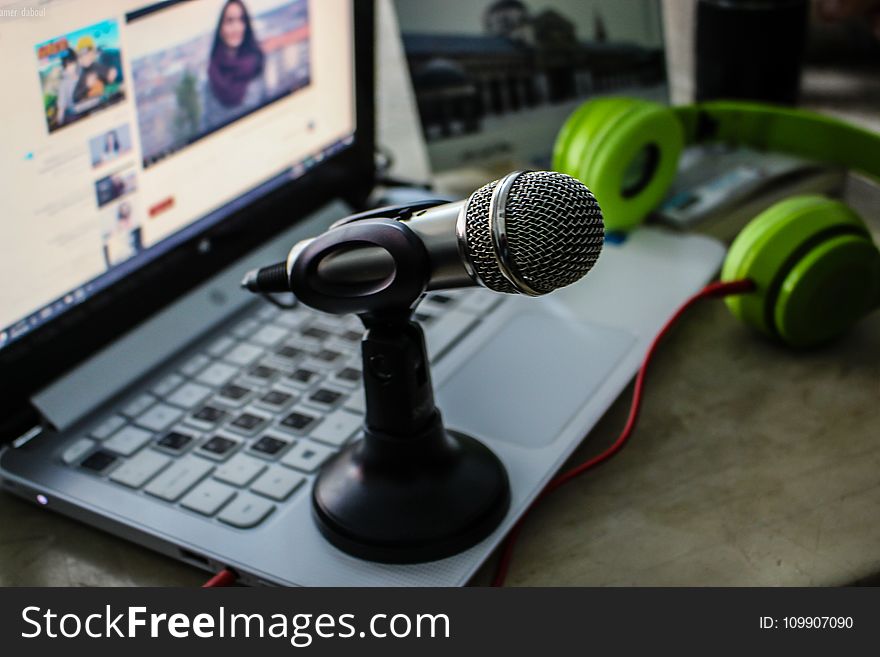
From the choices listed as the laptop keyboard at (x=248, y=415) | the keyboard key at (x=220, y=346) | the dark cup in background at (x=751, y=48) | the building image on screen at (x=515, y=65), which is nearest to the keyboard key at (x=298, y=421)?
the laptop keyboard at (x=248, y=415)

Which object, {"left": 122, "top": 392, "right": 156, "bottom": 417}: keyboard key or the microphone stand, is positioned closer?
the microphone stand

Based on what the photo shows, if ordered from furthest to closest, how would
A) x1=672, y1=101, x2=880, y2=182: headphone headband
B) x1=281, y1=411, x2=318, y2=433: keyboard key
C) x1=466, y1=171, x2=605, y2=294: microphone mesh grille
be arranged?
x1=672, y1=101, x2=880, y2=182: headphone headband < x1=281, y1=411, x2=318, y2=433: keyboard key < x1=466, y1=171, x2=605, y2=294: microphone mesh grille

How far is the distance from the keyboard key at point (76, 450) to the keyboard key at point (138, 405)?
0.11 feet

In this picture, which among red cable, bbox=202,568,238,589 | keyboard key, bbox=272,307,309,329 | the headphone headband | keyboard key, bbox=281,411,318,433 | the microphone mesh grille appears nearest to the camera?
the microphone mesh grille

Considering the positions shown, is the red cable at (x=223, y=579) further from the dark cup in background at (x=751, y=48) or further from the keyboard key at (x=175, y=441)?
the dark cup in background at (x=751, y=48)

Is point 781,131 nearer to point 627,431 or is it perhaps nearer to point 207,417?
point 627,431

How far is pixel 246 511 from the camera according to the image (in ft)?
1.91

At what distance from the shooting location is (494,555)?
574 millimetres

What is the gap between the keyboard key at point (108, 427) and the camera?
66cm

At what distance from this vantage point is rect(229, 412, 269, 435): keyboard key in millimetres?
650

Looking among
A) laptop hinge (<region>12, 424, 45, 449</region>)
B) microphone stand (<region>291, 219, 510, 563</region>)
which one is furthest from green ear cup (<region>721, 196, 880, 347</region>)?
laptop hinge (<region>12, 424, 45, 449</region>)

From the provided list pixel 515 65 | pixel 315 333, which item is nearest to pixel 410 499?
pixel 315 333

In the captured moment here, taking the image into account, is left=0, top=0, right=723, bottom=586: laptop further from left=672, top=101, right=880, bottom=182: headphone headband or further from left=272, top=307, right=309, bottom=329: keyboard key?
left=672, top=101, right=880, bottom=182: headphone headband

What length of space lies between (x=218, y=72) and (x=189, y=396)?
223 mm
